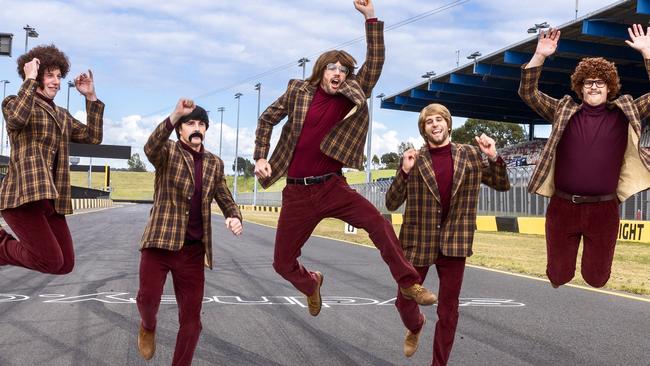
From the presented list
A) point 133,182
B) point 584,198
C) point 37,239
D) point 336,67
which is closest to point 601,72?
point 584,198

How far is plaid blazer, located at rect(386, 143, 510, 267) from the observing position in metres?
6.06

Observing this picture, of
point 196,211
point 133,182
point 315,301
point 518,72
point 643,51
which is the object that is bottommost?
point 133,182

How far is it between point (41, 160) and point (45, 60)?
0.84 m

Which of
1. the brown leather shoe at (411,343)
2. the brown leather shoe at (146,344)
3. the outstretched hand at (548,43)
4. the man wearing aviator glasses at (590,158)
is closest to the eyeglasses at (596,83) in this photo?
the man wearing aviator glasses at (590,158)

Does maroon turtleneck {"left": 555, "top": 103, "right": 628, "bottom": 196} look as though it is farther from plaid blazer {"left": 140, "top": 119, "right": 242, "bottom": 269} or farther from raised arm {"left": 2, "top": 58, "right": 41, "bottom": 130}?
raised arm {"left": 2, "top": 58, "right": 41, "bottom": 130}

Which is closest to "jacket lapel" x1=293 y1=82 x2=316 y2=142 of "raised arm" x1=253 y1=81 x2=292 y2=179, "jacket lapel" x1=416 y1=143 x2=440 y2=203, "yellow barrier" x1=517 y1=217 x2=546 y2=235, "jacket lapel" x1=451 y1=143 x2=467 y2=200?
"raised arm" x1=253 y1=81 x2=292 y2=179

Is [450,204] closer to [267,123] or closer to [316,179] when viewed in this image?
[316,179]

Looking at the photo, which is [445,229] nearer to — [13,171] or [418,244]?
[418,244]

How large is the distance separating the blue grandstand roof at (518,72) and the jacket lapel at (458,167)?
24.2 m

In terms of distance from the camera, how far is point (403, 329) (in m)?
9.41

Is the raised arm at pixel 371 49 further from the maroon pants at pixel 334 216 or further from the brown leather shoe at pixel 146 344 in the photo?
the brown leather shoe at pixel 146 344

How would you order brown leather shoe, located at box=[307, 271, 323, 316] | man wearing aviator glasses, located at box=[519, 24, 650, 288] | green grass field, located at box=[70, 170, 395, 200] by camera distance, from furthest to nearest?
green grass field, located at box=[70, 170, 395, 200] < brown leather shoe, located at box=[307, 271, 323, 316] < man wearing aviator glasses, located at box=[519, 24, 650, 288]

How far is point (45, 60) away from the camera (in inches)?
250

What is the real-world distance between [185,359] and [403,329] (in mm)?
3850
